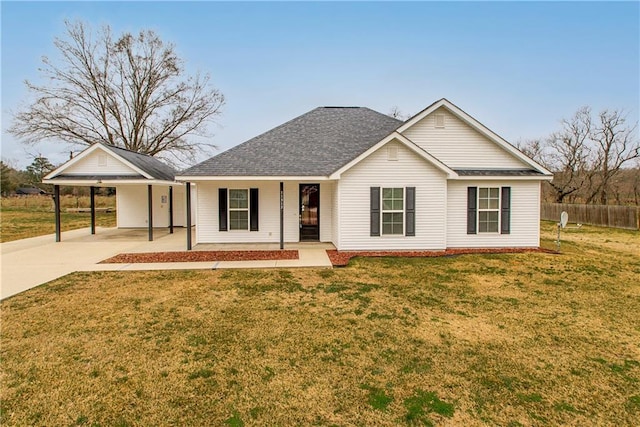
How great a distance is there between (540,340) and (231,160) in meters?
11.0

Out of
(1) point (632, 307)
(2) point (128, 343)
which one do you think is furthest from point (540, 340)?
(2) point (128, 343)

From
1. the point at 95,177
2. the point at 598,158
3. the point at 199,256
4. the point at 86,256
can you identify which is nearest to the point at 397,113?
the point at 598,158

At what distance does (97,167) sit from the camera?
44.8 feet

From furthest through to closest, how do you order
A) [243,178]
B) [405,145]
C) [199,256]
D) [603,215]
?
Result: [603,215] → [243,178] → [405,145] → [199,256]

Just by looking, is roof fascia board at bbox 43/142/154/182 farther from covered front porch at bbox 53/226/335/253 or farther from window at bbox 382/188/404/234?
window at bbox 382/188/404/234

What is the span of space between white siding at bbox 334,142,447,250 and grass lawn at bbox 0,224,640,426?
3431mm

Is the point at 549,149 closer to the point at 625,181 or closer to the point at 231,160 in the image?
the point at 625,181

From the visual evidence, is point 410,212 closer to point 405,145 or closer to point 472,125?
point 405,145

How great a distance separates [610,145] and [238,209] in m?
34.5

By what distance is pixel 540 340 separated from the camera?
4879mm

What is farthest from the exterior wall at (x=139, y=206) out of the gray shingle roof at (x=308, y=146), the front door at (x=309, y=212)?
the front door at (x=309, y=212)

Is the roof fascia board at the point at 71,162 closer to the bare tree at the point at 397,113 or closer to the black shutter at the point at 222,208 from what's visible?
the black shutter at the point at 222,208

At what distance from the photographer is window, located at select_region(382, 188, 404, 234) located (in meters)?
11.3

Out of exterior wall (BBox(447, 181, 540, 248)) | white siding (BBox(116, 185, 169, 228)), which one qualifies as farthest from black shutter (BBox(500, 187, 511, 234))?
white siding (BBox(116, 185, 169, 228))
